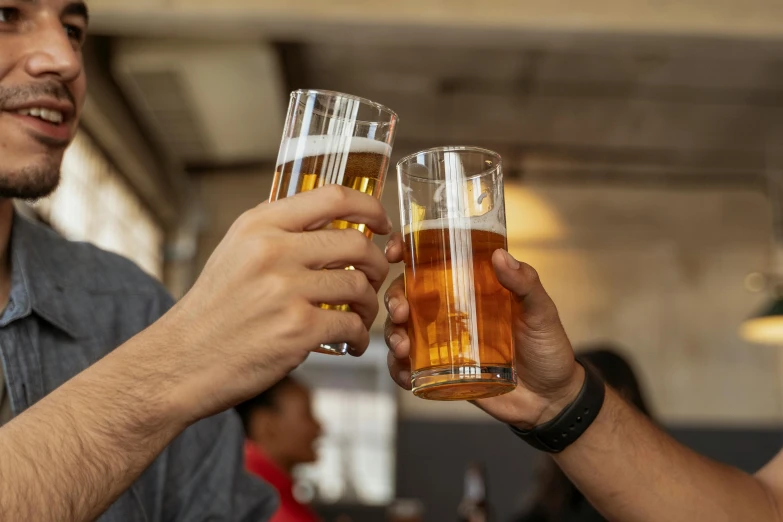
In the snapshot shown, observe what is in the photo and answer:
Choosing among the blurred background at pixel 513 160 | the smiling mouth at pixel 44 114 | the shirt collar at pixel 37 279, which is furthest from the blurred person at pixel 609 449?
the blurred background at pixel 513 160

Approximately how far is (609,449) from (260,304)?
0.65 m

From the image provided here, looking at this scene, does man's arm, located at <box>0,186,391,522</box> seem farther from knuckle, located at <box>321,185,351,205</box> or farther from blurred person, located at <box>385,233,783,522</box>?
blurred person, located at <box>385,233,783,522</box>

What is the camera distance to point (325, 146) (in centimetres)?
87

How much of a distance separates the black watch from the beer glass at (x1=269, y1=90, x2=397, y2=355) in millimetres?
417

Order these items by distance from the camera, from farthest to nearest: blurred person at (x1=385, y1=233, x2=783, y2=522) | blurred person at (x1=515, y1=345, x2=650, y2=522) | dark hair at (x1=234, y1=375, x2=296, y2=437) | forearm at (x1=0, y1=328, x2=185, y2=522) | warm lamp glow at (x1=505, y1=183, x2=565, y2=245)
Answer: warm lamp glow at (x1=505, y1=183, x2=565, y2=245), dark hair at (x1=234, y1=375, x2=296, y2=437), blurred person at (x1=515, y1=345, x2=650, y2=522), blurred person at (x1=385, y1=233, x2=783, y2=522), forearm at (x1=0, y1=328, x2=185, y2=522)

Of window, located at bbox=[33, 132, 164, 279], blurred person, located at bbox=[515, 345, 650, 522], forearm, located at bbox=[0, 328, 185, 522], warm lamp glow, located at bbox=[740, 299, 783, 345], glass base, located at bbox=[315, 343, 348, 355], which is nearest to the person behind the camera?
forearm, located at bbox=[0, 328, 185, 522]

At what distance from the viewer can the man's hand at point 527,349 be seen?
3.20ft

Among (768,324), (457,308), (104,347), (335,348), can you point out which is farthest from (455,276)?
(768,324)

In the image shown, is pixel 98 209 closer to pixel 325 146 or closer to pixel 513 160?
pixel 513 160

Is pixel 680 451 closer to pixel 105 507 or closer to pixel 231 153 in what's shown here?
pixel 105 507

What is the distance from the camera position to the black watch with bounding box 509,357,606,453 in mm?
1169

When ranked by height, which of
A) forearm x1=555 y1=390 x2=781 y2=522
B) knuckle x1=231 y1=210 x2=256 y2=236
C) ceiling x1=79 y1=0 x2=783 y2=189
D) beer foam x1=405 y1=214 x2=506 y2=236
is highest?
ceiling x1=79 y1=0 x2=783 y2=189

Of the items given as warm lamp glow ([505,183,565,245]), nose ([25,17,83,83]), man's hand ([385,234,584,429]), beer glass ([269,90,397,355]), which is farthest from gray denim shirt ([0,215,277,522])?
warm lamp glow ([505,183,565,245])

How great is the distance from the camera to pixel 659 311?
7340 millimetres
